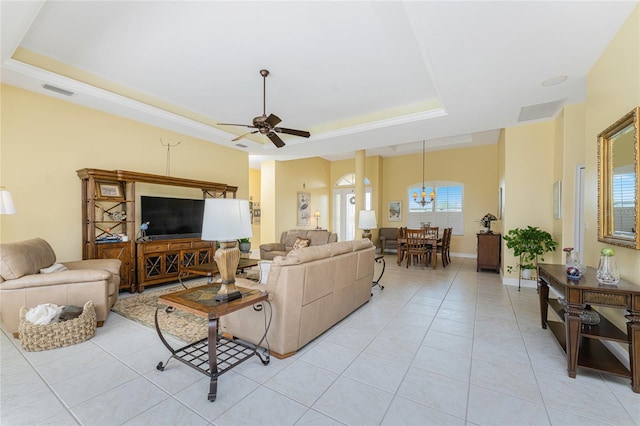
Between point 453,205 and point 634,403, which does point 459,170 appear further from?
point 634,403

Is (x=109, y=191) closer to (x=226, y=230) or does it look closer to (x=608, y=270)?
(x=226, y=230)

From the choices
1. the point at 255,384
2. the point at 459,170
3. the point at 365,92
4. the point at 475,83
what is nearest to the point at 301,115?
the point at 365,92

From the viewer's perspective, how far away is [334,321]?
10.1 ft

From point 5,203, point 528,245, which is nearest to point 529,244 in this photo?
point 528,245

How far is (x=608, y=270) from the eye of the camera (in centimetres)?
216

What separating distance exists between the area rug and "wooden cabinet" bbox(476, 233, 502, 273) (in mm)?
5792

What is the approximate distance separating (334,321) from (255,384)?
3.92 feet

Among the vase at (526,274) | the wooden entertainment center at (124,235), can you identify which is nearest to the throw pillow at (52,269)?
the wooden entertainment center at (124,235)

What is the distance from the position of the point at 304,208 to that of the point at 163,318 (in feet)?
21.8

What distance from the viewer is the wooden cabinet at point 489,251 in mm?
6051

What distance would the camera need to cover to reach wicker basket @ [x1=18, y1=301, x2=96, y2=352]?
2510 mm

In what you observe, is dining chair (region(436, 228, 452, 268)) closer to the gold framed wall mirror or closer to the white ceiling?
the white ceiling

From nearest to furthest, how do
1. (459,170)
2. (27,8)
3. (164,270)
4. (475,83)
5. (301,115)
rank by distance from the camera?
(27,8), (475,83), (164,270), (301,115), (459,170)

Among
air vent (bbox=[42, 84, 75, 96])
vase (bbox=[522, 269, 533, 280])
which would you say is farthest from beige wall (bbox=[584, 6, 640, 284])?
air vent (bbox=[42, 84, 75, 96])
